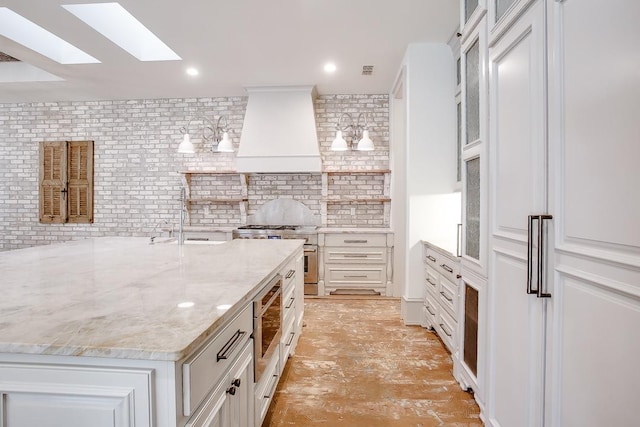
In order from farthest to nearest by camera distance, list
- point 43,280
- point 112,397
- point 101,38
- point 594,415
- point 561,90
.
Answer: point 101,38, point 43,280, point 561,90, point 594,415, point 112,397

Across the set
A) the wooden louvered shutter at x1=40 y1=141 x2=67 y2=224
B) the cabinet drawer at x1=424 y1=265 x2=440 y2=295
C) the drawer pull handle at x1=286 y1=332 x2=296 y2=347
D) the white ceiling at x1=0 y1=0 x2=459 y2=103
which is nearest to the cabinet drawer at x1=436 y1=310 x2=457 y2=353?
the cabinet drawer at x1=424 y1=265 x2=440 y2=295

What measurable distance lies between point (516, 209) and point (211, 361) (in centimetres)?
136

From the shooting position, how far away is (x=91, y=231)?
18.9ft

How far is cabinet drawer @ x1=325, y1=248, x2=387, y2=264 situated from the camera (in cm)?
487

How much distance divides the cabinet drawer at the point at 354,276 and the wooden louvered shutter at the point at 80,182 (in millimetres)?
3864

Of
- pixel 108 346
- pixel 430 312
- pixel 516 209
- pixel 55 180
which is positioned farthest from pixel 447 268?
pixel 55 180

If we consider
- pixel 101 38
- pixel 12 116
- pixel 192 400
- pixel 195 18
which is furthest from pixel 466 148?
pixel 12 116

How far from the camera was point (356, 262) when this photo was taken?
490cm

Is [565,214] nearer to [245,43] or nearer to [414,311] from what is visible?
[414,311]

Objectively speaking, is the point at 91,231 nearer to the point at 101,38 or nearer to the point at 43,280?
the point at 101,38

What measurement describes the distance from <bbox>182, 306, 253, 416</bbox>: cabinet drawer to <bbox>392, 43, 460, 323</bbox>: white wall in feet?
8.52

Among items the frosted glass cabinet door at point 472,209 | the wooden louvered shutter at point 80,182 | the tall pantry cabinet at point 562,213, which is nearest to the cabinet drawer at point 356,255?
the frosted glass cabinet door at point 472,209

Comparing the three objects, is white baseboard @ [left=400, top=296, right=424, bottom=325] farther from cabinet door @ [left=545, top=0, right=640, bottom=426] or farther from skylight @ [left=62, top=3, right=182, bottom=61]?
skylight @ [left=62, top=3, right=182, bottom=61]

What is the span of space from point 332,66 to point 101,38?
2.36m
